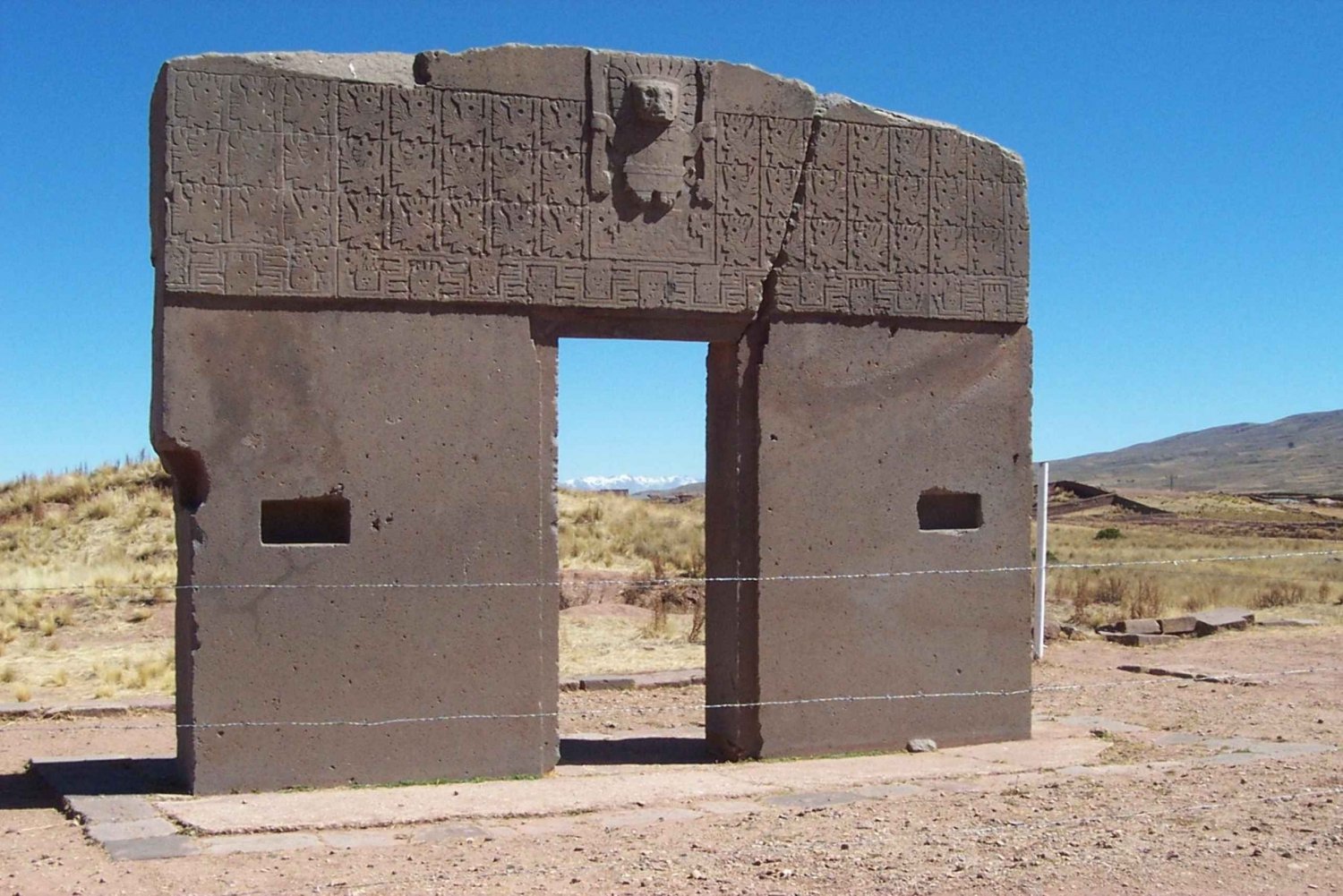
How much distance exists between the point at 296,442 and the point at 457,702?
140cm

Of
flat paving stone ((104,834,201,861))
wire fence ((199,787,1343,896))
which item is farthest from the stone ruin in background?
wire fence ((199,787,1343,896))

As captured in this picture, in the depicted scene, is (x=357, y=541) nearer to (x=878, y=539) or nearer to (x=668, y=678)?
(x=878, y=539)

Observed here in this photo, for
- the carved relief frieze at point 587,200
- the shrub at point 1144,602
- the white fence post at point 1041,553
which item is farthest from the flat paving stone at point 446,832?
the shrub at point 1144,602

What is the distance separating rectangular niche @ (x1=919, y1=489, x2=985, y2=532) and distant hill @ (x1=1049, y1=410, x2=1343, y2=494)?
228 ft

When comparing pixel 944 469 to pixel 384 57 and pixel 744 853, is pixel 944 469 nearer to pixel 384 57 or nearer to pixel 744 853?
pixel 744 853

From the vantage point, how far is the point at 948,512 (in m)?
7.74

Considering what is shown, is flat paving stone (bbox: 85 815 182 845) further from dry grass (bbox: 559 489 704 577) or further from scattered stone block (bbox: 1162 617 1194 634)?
dry grass (bbox: 559 489 704 577)

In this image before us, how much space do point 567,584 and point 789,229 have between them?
8.98 metres

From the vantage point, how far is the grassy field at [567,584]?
39.3ft

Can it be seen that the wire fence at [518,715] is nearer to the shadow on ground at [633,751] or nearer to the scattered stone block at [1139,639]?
the shadow on ground at [633,751]

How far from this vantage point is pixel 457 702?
6.76 meters

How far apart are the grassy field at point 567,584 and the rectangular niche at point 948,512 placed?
3.48 metres

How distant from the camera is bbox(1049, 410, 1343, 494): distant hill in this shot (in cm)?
8525

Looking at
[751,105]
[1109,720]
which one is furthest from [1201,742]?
[751,105]
